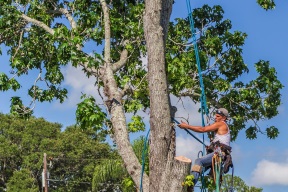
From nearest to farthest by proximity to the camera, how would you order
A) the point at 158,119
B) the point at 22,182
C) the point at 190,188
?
the point at 190,188 < the point at 158,119 < the point at 22,182

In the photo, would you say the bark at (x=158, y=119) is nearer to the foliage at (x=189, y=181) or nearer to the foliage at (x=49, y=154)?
the foliage at (x=189, y=181)

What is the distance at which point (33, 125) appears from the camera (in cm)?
4072

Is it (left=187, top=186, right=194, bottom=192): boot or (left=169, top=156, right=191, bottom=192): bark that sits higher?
(left=169, top=156, right=191, bottom=192): bark

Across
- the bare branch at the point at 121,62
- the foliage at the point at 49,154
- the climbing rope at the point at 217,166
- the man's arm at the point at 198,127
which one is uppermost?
the foliage at the point at 49,154

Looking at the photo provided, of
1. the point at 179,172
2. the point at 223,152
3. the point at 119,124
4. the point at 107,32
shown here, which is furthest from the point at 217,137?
the point at 107,32

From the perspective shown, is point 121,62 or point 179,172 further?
point 121,62

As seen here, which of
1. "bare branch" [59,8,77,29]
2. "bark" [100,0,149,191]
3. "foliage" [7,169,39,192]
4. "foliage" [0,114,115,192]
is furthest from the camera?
"foliage" [0,114,115,192]

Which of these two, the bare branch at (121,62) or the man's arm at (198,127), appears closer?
the man's arm at (198,127)

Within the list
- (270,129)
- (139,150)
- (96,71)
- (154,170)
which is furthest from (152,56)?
(139,150)

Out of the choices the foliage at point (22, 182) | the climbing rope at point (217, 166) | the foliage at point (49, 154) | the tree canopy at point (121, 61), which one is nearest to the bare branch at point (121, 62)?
the tree canopy at point (121, 61)

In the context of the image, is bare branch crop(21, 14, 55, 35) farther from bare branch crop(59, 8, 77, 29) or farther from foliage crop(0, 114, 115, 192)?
foliage crop(0, 114, 115, 192)

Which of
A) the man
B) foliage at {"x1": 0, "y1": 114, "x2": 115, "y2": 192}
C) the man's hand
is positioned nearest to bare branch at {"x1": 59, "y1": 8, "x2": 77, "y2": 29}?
the man's hand

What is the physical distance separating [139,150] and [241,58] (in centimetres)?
556

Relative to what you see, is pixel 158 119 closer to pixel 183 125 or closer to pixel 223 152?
pixel 183 125
